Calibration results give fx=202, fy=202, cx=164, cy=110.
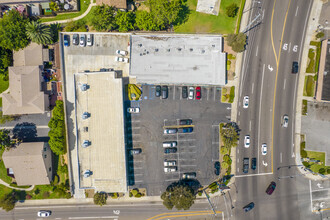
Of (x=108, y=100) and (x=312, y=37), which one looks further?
(x=312, y=37)

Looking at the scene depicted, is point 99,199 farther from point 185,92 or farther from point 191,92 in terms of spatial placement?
point 191,92

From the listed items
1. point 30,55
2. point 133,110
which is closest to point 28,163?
point 30,55

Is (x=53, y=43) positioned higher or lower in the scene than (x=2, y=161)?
higher

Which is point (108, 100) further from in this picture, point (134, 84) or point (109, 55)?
point (109, 55)

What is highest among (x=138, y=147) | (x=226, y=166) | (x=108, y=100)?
(x=108, y=100)

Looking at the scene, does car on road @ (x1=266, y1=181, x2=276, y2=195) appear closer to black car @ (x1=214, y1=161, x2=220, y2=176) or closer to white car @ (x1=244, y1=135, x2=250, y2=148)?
white car @ (x1=244, y1=135, x2=250, y2=148)

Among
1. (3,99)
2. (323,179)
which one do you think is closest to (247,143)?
(323,179)

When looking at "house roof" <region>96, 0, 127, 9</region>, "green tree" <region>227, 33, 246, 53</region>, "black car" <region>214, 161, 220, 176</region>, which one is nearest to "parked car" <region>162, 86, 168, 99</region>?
"green tree" <region>227, 33, 246, 53</region>
